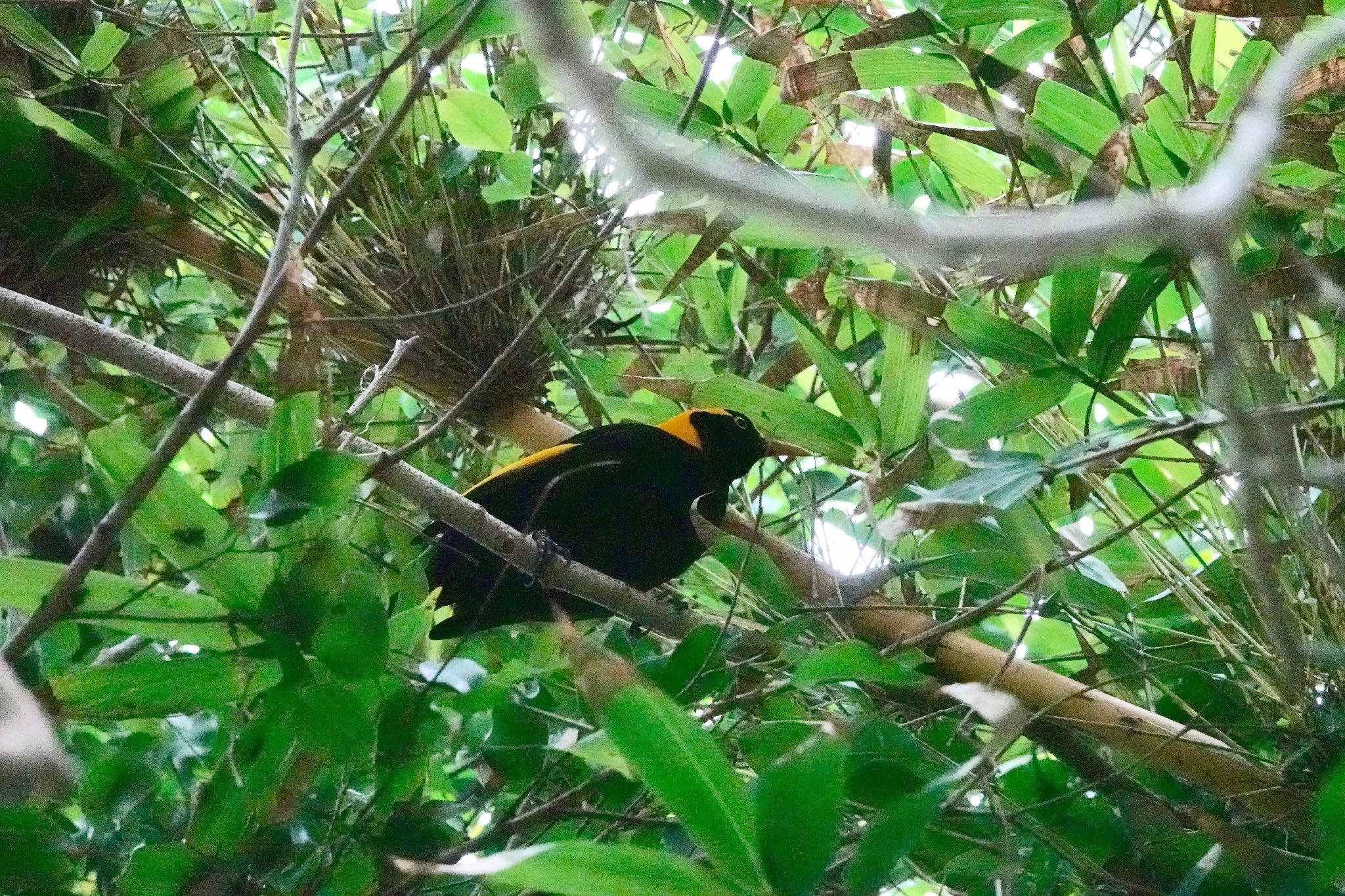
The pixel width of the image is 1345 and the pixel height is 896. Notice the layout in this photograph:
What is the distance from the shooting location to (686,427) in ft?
7.57

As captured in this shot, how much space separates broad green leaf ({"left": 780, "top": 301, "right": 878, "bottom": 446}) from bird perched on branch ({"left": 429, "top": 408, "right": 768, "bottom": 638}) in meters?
0.37

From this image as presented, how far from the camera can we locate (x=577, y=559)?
2.11 meters

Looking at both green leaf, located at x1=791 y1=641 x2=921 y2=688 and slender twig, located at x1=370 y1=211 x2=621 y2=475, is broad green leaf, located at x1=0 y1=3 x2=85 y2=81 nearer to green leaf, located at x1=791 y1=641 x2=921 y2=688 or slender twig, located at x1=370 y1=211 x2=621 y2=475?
slender twig, located at x1=370 y1=211 x2=621 y2=475

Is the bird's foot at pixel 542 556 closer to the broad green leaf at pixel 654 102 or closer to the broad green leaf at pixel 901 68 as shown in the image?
the broad green leaf at pixel 654 102

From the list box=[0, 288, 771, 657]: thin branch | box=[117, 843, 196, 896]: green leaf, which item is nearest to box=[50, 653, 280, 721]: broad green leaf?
box=[117, 843, 196, 896]: green leaf

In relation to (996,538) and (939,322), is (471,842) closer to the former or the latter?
(996,538)

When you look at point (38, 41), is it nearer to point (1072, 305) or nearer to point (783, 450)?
point (783, 450)

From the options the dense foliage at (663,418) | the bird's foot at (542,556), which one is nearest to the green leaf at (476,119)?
the dense foliage at (663,418)

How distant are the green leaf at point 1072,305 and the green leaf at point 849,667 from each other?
0.45 metres

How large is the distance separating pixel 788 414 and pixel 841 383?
0.29ft

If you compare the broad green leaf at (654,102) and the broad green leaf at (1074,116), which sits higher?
the broad green leaf at (1074,116)

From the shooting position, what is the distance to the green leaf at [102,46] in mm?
1720

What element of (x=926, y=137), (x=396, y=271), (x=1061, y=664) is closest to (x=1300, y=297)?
(x=926, y=137)

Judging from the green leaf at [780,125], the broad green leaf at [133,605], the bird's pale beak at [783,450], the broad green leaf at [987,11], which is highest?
the broad green leaf at [987,11]
